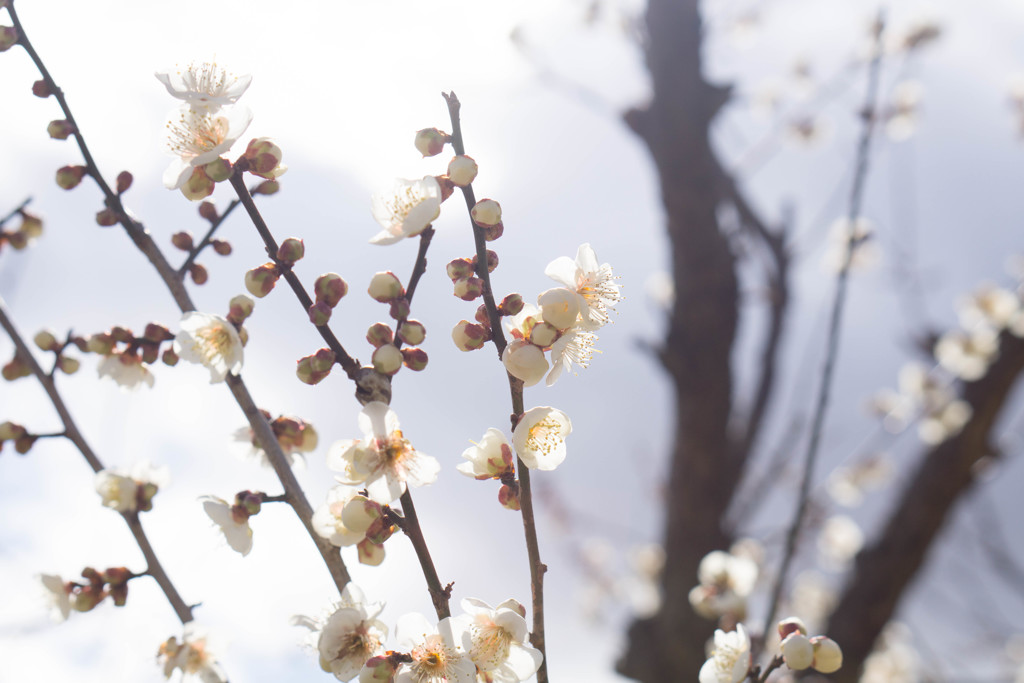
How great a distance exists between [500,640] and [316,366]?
13.7 inches

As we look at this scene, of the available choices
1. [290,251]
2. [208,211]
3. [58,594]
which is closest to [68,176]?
[208,211]

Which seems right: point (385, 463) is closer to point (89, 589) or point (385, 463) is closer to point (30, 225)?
point (89, 589)

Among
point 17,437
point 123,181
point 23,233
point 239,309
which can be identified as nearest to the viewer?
point 239,309

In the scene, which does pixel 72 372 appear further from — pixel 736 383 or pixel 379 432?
pixel 736 383

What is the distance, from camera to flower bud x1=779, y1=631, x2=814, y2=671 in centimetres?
79

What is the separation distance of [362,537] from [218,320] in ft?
0.94

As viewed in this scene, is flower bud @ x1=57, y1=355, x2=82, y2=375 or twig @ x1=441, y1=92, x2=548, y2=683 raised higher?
flower bud @ x1=57, y1=355, x2=82, y2=375

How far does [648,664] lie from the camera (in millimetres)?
2752

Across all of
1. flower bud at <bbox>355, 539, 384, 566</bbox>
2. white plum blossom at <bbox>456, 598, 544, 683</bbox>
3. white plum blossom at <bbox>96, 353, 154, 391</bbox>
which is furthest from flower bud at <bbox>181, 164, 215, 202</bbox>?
white plum blossom at <bbox>456, 598, 544, 683</bbox>

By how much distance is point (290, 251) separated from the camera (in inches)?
26.0

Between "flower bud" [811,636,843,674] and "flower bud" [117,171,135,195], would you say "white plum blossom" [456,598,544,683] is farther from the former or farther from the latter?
"flower bud" [117,171,135,195]

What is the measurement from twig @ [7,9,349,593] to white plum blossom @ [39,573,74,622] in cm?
45

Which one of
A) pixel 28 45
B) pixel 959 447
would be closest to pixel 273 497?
pixel 28 45

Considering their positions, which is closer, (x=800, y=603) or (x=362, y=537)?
(x=362, y=537)
